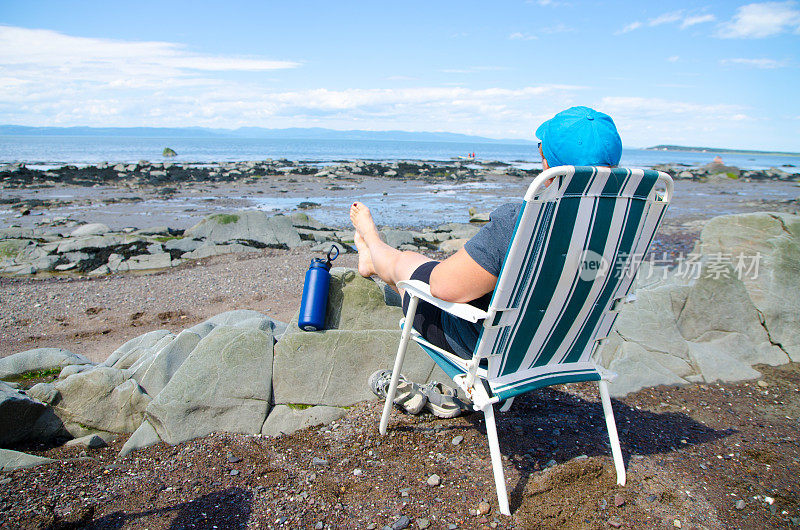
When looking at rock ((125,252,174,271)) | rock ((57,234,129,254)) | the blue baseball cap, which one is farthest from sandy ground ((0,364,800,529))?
rock ((57,234,129,254))

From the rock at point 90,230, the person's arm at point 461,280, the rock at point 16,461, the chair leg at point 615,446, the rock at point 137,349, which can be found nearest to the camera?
the person's arm at point 461,280

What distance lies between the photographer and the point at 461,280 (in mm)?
2484

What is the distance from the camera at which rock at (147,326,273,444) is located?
3.28m

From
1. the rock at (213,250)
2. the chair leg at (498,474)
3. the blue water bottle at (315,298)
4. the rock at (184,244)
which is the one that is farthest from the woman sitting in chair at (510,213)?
the rock at (184,244)

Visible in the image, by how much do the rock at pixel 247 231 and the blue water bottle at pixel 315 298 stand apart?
8.36m

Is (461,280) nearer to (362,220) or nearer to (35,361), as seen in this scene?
(362,220)

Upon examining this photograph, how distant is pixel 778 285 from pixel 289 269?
680 centimetres

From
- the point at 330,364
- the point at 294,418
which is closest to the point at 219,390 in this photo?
the point at 294,418

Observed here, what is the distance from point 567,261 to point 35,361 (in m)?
4.98

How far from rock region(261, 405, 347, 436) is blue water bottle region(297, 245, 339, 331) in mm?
617

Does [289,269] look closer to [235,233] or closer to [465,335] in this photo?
[235,233]

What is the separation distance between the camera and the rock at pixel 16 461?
2.89 m

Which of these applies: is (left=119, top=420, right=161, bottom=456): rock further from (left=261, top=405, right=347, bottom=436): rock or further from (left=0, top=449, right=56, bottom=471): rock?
(left=261, top=405, right=347, bottom=436): rock

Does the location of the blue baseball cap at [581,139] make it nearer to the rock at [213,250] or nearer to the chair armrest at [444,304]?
the chair armrest at [444,304]
